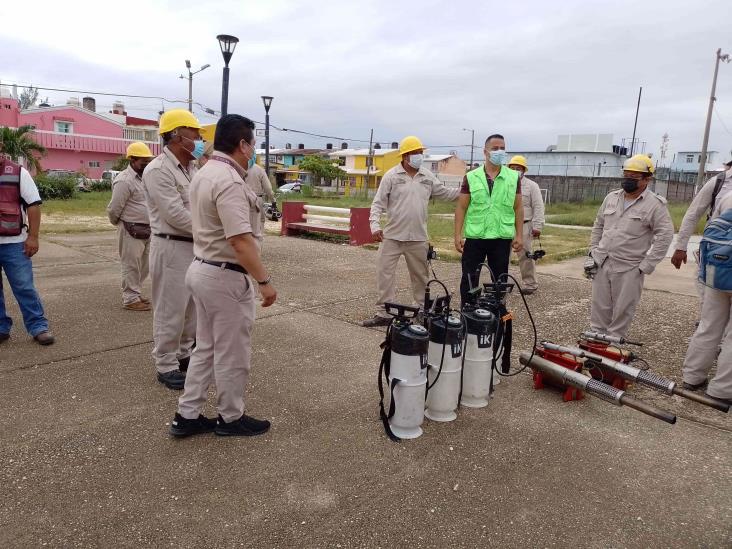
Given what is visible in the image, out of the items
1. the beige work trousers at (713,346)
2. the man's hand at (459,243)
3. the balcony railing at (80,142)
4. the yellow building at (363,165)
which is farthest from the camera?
the yellow building at (363,165)

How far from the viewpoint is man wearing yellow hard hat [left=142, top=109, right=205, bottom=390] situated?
373cm

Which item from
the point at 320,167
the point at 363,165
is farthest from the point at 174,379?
the point at 363,165

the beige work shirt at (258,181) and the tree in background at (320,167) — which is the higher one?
the tree in background at (320,167)

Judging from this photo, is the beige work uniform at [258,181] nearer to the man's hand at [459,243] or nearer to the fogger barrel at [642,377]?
the man's hand at [459,243]

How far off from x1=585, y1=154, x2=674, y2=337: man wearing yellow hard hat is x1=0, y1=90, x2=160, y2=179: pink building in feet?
131

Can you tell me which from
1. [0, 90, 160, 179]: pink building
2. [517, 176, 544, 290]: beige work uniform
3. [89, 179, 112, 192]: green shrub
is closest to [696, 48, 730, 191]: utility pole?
[517, 176, 544, 290]: beige work uniform

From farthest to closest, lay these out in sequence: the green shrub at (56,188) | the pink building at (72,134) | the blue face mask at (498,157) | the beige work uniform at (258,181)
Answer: the pink building at (72,134), the green shrub at (56,188), the beige work uniform at (258,181), the blue face mask at (498,157)

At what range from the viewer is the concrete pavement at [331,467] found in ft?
7.87

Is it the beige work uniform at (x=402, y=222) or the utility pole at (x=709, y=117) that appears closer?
the beige work uniform at (x=402, y=222)

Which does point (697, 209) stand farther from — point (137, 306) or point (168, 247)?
point (137, 306)

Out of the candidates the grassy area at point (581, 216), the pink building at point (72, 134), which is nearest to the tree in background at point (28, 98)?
the pink building at point (72, 134)

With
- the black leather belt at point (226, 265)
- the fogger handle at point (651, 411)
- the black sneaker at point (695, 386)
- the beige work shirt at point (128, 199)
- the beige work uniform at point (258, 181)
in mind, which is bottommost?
the black sneaker at point (695, 386)

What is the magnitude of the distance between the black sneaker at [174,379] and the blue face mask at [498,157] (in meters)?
3.31

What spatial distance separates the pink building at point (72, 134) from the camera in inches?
1539
